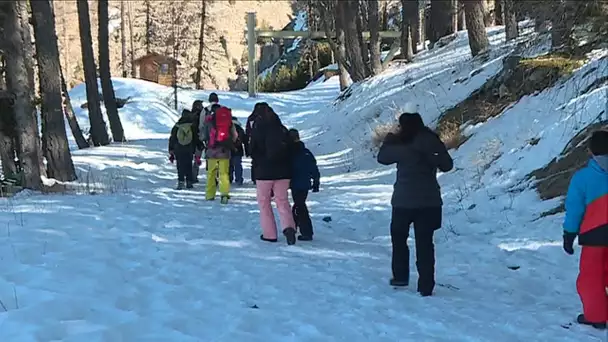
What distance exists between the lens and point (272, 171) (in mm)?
9773

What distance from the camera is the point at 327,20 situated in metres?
33.0

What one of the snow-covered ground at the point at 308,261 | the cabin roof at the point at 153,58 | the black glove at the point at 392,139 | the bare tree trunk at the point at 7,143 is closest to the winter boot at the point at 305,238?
the snow-covered ground at the point at 308,261

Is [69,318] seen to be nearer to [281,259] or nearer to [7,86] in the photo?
[281,259]

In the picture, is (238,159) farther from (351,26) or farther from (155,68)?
(155,68)

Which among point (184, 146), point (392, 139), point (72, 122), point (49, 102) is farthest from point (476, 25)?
point (392, 139)

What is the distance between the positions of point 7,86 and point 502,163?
29.1 ft

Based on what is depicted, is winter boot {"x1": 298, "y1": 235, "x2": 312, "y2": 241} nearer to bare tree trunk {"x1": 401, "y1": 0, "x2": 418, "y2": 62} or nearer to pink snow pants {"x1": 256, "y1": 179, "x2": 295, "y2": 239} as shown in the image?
pink snow pants {"x1": 256, "y1": 179, "x2": 295, "y2": 239}

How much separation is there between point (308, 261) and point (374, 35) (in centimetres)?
1902

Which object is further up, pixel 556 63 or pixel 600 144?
pixel 556 63

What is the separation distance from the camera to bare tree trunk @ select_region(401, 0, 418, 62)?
28.8 meters

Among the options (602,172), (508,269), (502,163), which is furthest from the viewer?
(502,163)

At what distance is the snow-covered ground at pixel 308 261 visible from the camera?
18.6 ft

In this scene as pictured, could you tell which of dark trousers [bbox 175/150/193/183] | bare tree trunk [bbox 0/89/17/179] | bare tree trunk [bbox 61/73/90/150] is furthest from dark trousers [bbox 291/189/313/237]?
bare tree trunk [bbox 61/73/90/150]

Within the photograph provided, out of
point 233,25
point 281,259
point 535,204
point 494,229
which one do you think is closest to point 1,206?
point 281,259
